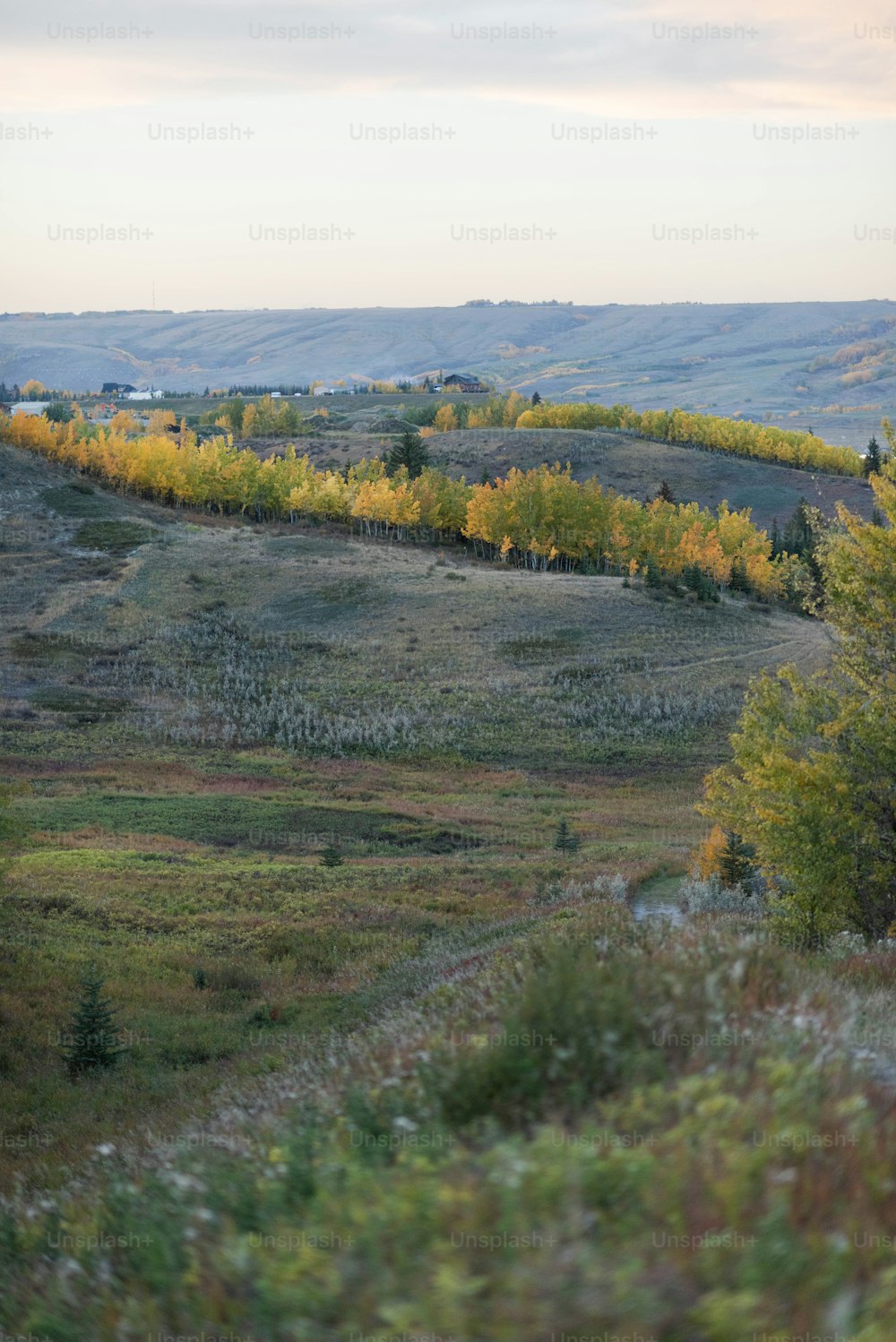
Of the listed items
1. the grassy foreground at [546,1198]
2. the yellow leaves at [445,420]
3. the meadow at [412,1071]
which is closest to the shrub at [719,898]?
the meadow at [412,1071]

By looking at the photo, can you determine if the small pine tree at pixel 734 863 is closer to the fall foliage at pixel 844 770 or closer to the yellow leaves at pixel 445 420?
the fall foliage at pixel 844 770

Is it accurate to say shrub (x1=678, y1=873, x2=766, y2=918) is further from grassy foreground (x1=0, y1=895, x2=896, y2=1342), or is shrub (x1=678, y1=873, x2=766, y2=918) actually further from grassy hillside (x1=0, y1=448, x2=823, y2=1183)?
grassy foreground (x1=0, y1=895, x2=896, y2=1342)

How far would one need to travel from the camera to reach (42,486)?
10175 cm

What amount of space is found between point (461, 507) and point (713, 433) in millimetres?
85941

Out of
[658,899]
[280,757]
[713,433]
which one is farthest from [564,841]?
[713,433]

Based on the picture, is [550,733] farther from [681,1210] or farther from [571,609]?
[681,1210]

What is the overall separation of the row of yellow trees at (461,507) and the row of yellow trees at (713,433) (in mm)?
54941

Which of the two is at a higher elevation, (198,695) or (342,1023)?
(342,1023)

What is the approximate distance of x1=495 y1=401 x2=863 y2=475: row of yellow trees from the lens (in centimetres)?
16650

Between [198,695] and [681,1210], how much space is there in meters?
57.9

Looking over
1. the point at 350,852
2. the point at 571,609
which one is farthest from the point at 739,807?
the point at 571,609

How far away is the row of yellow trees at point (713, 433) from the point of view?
16650 centimetres

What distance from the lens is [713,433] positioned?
172750mm

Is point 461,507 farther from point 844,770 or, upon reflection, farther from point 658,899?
point 844,770
